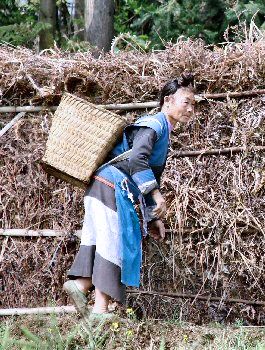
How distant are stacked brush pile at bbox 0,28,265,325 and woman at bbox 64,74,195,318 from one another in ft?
3.14

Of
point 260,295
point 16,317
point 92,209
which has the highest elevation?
point 92,209

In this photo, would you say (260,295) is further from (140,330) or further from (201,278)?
(140,330)

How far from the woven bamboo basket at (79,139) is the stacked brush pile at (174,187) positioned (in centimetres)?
99

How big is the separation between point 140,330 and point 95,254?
0.56 metres

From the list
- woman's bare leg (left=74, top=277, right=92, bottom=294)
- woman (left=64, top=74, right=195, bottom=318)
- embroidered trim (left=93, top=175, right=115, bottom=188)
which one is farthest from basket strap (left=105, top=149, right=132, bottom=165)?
woman's bare leg (left=74, top=277, right=92, bottom=294)

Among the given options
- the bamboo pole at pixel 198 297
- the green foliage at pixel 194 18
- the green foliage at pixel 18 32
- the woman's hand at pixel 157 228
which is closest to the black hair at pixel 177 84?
the woman's hand at pixel 157 228

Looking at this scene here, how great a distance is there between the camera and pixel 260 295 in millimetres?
5191

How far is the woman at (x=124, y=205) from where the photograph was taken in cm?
401

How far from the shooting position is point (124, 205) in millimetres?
4148

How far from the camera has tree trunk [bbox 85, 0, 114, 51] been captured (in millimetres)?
10164

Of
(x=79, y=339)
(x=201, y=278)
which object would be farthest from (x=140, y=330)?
(x=201, y=278)

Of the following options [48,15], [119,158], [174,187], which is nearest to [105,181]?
[119,158]

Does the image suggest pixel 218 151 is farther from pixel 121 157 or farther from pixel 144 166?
pixel 144 166

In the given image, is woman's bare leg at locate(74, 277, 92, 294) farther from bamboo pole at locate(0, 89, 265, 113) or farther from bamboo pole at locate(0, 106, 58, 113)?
bamboo pole at locate(0, 106, 58, 113)
